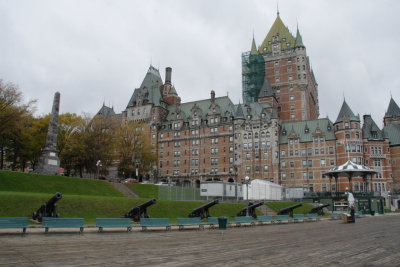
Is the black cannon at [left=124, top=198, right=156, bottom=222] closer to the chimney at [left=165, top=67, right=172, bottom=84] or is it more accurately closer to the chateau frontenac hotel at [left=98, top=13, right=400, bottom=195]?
the chateau frontenac hotel at [left=98, top=13, right=400, bottom=195]

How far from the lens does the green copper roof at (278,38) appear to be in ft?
349

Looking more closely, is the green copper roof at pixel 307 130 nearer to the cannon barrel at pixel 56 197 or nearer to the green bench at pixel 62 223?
the cannon barrel at pixel 56 197

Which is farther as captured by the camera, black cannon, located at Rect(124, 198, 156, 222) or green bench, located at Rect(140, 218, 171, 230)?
black cannon, located at Rect(124, 198, 156, 222)

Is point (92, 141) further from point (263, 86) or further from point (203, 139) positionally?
point (263, 86)

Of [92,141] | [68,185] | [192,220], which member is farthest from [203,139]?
[192,220]

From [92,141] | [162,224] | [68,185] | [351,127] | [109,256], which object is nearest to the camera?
[109,256]

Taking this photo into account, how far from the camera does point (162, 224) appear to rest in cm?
2797

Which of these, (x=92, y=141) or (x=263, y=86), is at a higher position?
(x=263, y=86)

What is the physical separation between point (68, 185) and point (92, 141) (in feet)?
80.2

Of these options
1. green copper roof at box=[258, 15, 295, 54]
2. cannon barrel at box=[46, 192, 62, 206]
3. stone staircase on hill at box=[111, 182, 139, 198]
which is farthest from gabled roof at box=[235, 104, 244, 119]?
cannon barrel at box=[46, 192, 62, 206]

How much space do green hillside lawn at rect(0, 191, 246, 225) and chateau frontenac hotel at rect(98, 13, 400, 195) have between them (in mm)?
40818

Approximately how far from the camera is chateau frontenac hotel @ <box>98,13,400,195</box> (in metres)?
79.6

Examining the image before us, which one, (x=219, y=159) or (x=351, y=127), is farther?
(x=219, y=159)

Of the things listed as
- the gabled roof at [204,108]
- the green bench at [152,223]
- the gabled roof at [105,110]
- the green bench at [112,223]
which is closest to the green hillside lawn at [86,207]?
the green bench at [112,223]
